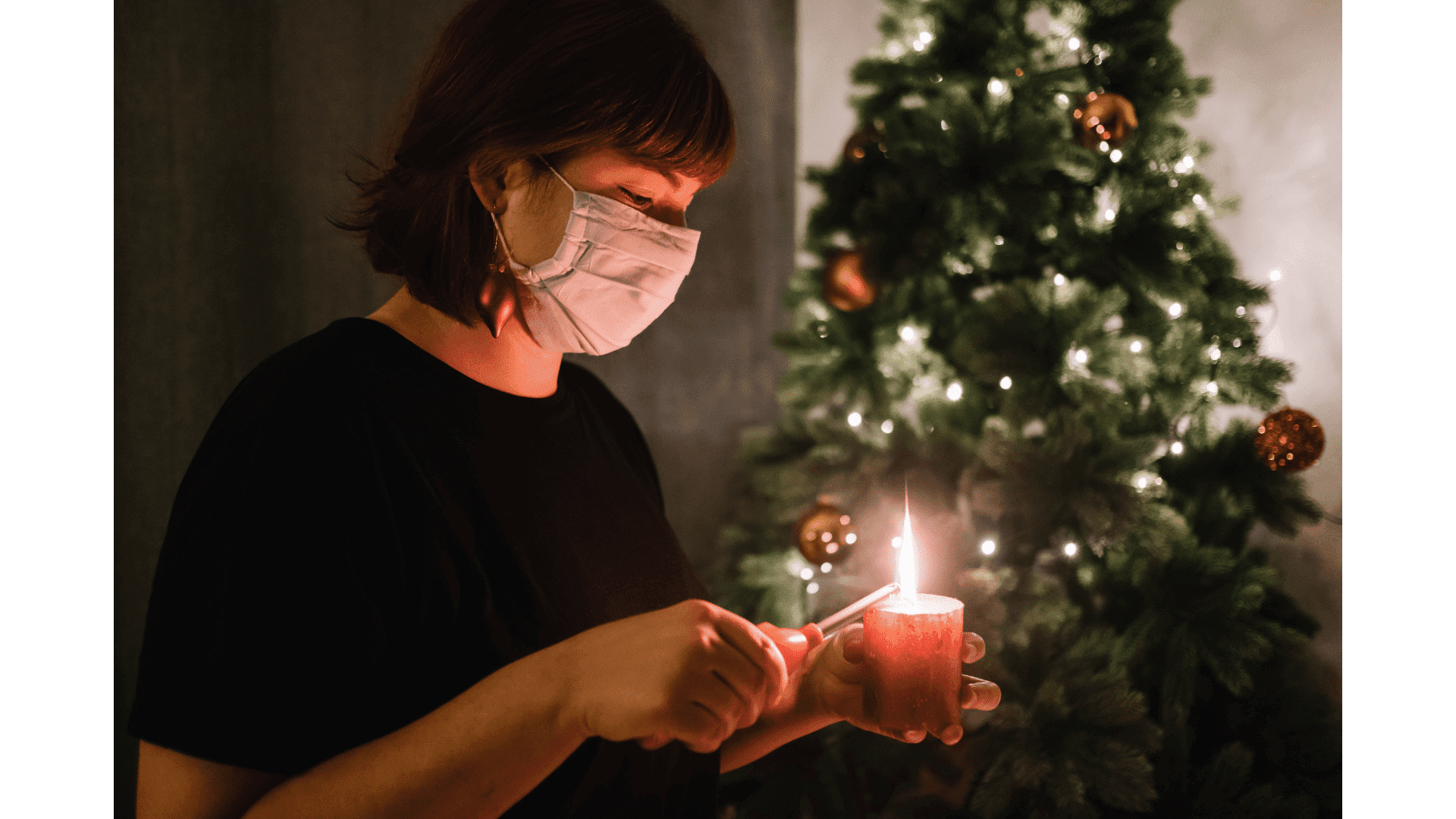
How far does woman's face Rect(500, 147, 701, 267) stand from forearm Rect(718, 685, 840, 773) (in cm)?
75

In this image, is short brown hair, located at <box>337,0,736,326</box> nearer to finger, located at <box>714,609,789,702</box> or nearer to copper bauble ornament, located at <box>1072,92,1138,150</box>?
finger, located at <box>714,609,789,702</box>

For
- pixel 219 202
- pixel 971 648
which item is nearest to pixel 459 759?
pixel 971 648

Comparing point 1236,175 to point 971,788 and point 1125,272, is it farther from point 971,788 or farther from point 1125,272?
point 971,788

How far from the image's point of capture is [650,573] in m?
1.24

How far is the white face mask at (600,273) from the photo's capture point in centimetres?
115

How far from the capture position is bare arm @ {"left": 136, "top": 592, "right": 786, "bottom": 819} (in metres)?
0.76

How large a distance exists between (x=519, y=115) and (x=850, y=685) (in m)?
0.87

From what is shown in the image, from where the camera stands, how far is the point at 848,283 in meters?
2.15

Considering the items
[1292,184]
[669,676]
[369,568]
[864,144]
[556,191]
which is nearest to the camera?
[669,676]

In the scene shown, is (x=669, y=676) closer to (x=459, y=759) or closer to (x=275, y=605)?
(x=459, y=759)

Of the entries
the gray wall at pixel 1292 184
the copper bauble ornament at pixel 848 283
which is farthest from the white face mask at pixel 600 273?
the gray wall at pixel 1292 184

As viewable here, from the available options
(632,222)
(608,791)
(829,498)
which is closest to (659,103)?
(632,222)

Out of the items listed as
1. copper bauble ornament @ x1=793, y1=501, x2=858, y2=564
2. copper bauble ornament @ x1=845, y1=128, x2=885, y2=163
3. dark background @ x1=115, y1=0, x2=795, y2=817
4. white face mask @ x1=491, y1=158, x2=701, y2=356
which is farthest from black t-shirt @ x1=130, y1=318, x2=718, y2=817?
copper bauble ornament @ x1=845, y1=128, x2=885, y2=163

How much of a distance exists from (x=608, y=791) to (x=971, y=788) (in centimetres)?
125
